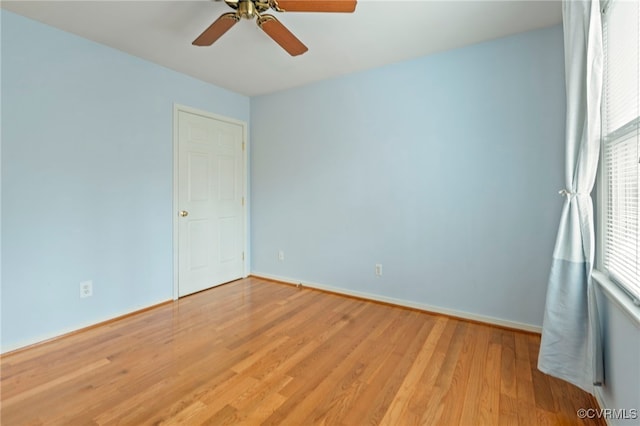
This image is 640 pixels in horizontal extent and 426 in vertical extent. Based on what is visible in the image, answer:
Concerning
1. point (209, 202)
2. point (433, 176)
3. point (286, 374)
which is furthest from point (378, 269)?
point (209, 202)

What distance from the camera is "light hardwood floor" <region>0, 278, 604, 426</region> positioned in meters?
1.60

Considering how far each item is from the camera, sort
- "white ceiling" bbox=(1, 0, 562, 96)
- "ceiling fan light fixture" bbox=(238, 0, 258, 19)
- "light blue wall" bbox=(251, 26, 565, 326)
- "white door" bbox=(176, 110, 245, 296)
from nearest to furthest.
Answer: "ceiling fan light fixture" bbox=(238, 0, 258, 19)
"white ceiling" bbox=(1, 0, 562, 96)
"light blue wall" bbox=(251, 26, 565, 326)
"white door" bbox=(176, 110, 245, 296)

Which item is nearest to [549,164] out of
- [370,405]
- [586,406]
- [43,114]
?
[586,406]

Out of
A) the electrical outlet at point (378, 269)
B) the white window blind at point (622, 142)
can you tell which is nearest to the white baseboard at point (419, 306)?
the electrical outlet at point (378, 269)

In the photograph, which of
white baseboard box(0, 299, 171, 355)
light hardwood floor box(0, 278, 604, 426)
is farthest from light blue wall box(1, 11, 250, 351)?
light hardwood floor box(0, 278, 604, 426)

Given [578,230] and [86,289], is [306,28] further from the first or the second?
[86,289]

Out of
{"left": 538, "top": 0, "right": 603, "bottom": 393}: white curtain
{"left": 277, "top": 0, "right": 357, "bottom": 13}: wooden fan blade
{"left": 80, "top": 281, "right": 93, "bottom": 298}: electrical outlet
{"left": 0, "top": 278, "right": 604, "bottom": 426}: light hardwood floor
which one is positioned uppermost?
{"left": 277, "top": 0, "right": 357, "bottom": 13}: wooden fan blade

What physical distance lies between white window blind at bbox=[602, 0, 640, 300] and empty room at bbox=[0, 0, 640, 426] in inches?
0.6

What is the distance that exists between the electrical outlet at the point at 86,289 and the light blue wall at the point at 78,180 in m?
0.04

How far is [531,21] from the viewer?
2328 mm

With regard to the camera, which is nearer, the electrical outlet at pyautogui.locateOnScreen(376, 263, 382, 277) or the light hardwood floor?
the light hardwood floor

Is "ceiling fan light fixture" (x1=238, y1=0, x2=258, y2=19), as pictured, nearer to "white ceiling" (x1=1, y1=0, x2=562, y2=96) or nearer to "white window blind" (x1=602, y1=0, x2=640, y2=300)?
"white ceiling" (x1=1, y1=0, x2=562, y2=96)

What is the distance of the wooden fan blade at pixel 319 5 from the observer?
5.41 ft

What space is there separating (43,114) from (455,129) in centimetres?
347
